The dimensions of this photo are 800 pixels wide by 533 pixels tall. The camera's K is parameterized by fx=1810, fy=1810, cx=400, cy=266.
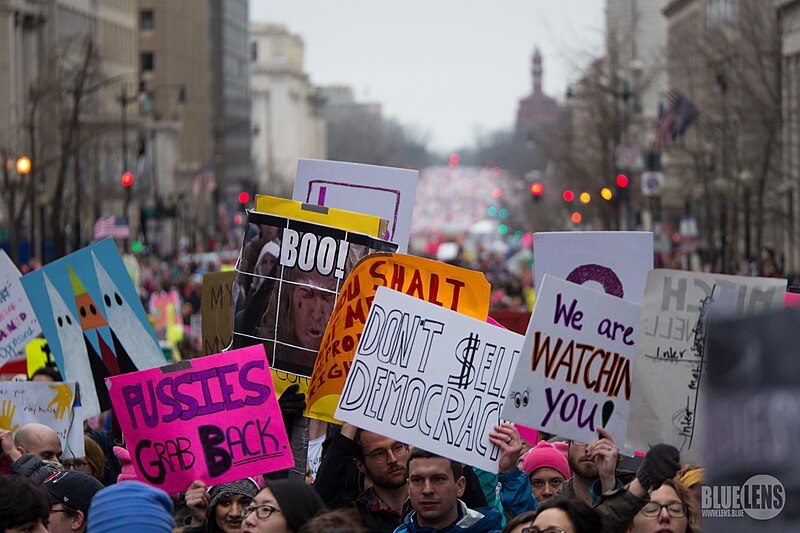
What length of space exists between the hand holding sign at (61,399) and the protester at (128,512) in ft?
13.3

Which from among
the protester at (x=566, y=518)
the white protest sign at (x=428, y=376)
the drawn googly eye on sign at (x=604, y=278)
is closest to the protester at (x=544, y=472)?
the white protest sign at (x=428, y=376)

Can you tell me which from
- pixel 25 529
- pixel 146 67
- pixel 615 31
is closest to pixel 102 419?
pixel 25 529

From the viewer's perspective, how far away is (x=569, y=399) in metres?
7.71

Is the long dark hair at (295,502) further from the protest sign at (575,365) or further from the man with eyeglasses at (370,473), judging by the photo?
the protest sign at (575,365)

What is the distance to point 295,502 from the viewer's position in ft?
19.7

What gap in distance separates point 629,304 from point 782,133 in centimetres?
3389

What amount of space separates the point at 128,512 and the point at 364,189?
5735 mm

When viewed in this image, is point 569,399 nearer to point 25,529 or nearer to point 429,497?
point 429,497

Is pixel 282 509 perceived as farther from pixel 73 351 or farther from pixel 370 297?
pixel 73 351

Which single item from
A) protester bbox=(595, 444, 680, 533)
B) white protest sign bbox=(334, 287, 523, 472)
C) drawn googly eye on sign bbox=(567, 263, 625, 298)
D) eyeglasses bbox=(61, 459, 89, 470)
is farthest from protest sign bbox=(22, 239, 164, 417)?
protester bbox=(595, 444, 680, 533)

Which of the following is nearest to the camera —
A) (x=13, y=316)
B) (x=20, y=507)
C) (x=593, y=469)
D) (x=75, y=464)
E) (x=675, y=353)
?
(x=20, y=507)

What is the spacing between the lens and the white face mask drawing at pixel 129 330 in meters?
10.7

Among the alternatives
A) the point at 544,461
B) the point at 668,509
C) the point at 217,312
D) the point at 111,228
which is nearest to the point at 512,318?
the point at 217,312

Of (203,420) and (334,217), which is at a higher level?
(334,217)
